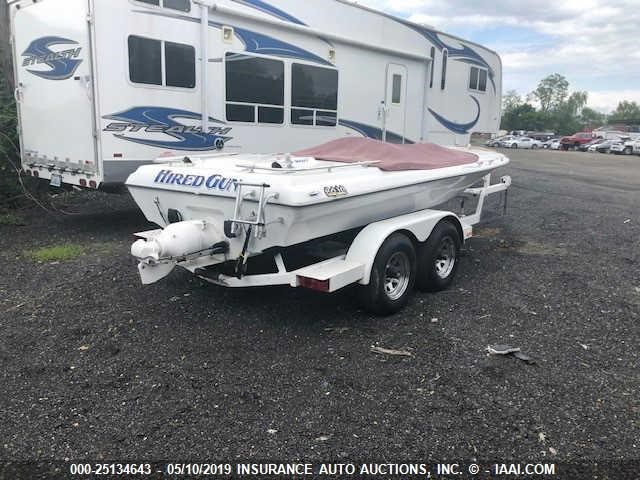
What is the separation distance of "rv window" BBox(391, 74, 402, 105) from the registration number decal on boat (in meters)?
6.04

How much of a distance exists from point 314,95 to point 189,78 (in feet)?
7.03

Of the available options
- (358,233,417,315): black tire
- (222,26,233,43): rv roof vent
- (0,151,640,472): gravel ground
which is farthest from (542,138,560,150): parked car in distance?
(358,233,417,315): black tire

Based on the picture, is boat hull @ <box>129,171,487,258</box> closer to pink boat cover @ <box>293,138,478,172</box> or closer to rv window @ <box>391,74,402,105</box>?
pink boat cover @ <box>293,138,478,172</box>

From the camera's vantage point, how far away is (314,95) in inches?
332

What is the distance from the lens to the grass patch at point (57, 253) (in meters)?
6.09

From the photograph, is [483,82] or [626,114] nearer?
[483,82]

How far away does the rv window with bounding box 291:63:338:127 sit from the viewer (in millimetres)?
8156

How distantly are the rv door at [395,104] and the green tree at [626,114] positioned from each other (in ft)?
280

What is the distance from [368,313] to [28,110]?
19.0ft

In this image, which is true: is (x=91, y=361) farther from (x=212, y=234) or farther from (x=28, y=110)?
(x=28, y=110)

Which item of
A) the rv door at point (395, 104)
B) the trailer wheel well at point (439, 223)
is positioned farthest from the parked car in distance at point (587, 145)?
the trailer wheel well at point (439, 223)

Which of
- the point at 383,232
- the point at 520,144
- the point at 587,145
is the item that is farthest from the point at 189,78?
the point at 520,144

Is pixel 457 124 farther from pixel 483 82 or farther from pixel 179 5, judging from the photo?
pixel 179 5

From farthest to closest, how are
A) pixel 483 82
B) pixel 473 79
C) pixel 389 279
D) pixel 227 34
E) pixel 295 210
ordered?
pixel 483 82 < pixel 473 79 < pixel 227 34 < pixel 389 279 < pixel 295 210
